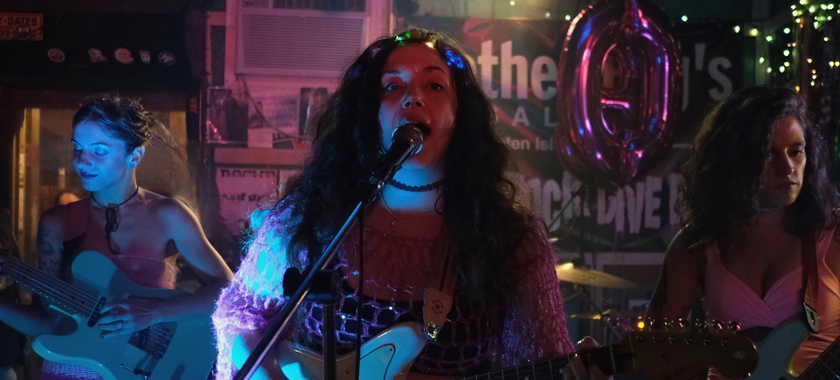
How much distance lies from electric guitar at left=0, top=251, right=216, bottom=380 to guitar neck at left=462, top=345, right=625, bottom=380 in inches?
77.0

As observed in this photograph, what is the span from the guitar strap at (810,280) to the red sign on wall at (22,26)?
4589 millimetres

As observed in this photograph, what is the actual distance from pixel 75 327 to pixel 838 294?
3507 mm

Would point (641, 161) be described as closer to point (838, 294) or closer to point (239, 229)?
point (838, 294)

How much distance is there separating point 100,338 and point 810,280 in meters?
3.25

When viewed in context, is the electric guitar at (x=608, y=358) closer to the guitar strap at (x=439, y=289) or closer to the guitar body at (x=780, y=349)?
the guitar strap at (x=439, y=289)

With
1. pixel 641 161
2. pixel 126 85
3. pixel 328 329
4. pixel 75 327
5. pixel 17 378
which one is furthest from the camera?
pixel 641 161

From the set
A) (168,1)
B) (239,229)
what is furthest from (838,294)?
(168,1)

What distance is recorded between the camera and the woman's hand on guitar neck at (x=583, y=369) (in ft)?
5.21

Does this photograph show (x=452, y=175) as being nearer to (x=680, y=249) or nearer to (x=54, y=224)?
(x=680, y=249)

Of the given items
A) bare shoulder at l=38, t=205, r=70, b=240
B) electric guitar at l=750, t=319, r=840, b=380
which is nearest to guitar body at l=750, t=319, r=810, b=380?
electric guitar at l=750, t=319, r=840, b=380

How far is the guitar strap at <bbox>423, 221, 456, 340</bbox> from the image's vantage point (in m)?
1.83

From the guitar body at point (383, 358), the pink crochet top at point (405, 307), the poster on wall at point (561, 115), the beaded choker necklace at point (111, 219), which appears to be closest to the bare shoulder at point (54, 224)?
the beaded choker necklace at point (111, 219)

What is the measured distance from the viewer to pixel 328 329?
123cm

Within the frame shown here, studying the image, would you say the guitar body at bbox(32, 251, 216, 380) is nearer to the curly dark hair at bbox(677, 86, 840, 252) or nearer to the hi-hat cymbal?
the hi-hat cymbal
